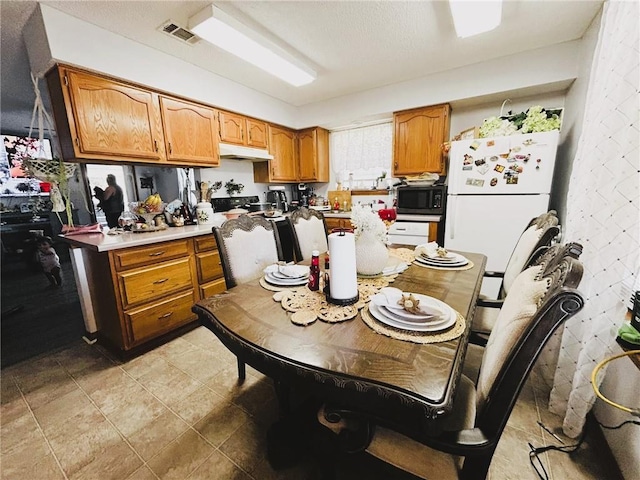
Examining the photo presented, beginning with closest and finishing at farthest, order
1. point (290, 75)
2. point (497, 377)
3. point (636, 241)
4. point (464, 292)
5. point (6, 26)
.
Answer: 1. point (497, 377)
2. point (636, 241)
3. point (464, 292)
4. point (6, 26)
5. point (290, 75)

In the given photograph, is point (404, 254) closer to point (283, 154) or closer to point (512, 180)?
point (512, 180)

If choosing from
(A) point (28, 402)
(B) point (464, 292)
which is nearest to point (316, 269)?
(B) point (464, 292)

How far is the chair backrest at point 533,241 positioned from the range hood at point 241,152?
2.92 m

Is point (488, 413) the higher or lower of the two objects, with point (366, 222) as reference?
lower

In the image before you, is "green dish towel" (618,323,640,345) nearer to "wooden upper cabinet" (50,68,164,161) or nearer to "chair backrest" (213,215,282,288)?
"chair backrest" (213,215,282,288)

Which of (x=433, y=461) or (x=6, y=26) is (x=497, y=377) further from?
(x=6, y=26)

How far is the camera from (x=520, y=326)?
0.66 m

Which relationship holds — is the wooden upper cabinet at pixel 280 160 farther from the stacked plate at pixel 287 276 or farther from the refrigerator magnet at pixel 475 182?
the stacked plate at pixel 287 276

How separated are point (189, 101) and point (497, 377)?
3.30m

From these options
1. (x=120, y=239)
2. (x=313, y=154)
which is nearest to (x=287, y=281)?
(x=120, y=239)

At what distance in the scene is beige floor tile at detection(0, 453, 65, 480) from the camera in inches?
46.0

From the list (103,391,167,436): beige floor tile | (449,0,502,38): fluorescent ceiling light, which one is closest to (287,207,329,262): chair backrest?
(103,391,167,436): beige floor tile

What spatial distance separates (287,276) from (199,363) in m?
1.19

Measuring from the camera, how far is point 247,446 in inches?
50.1
